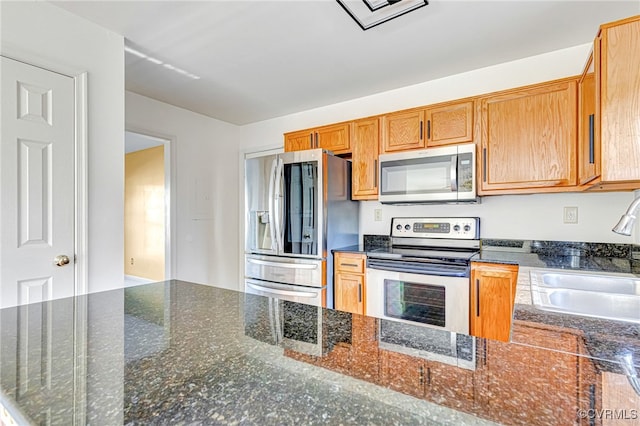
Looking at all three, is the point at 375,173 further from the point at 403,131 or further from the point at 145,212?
the point at 145,212

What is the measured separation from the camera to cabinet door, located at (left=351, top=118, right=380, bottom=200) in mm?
2859

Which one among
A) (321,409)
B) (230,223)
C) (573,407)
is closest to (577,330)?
(573,407)

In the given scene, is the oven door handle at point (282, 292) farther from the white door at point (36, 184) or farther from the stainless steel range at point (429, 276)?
the white door at point (36, 184)

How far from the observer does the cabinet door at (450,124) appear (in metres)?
2.45

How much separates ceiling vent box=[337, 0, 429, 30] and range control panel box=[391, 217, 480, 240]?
1605 mm

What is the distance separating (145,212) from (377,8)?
505 centimetres

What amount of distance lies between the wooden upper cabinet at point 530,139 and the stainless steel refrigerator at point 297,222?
118 cm

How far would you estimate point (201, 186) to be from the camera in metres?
3.74

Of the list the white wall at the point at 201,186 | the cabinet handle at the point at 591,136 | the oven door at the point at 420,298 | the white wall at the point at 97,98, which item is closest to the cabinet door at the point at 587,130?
the cabinet handle at the point at 591,136

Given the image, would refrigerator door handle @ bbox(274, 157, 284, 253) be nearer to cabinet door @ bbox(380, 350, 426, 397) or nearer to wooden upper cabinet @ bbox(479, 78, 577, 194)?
wooden upper cabinet @ bbox(479, 78, 577, 194)

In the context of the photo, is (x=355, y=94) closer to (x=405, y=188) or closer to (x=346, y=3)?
(x=405, y=188)

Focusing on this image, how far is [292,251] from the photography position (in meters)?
2.87

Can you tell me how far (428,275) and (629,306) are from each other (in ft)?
3.45

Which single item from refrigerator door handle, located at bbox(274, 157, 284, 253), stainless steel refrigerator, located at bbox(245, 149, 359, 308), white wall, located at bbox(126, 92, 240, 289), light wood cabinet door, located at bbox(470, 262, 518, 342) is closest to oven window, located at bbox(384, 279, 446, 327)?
light wood cabinet door, located at bbox(470, 262, 518, 342)
